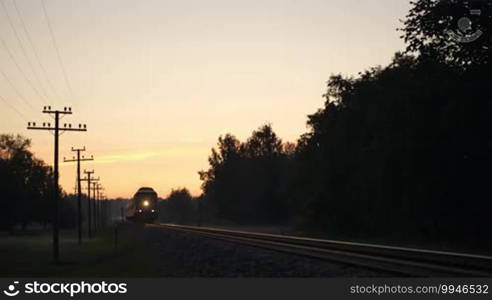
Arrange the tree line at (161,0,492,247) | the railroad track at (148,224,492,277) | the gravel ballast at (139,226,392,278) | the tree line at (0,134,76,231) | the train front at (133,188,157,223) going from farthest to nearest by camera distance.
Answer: the tree line at (0,134,76,231) < the train front at (133,188,157,223) < the tree line at (161,0,492,247) < the gravel ballast at (139,226,392,278) < the railroad track at (148,224,492,277)

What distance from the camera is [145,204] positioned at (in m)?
94.4

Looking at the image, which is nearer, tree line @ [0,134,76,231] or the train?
the train

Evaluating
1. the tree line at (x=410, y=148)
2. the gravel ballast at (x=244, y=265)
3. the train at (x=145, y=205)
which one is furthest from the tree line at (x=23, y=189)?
the gravel ballast at (x=244, y=265)

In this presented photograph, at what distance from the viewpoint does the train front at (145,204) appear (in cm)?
9295

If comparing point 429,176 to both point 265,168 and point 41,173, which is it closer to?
point 265,168

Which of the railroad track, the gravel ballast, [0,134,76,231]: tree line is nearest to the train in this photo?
[0,134,76,231]: tree line

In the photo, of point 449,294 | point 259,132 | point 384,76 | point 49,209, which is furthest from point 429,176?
point 49,209

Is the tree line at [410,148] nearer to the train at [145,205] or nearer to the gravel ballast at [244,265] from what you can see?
the gravel ballast at [244,265]

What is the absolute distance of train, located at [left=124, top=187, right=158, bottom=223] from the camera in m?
93.0

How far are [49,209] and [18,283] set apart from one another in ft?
426

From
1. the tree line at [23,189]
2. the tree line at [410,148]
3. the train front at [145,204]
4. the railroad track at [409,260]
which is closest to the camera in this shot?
the railroad track at [409,260]

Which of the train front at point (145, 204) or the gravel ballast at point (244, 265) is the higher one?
the train front at point (145, 204)

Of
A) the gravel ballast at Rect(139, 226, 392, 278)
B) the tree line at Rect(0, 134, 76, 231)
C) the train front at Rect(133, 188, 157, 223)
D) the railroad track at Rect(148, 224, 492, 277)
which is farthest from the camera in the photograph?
the tree line at Rect(0, 134, 76, 231)

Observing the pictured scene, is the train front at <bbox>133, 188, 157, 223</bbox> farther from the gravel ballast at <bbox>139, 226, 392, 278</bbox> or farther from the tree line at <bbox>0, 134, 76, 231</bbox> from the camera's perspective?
the gravel ballast at <bbox>139, 226, 392, 278</bbox>
